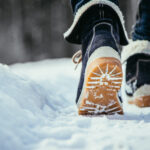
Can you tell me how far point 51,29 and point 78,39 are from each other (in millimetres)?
4401

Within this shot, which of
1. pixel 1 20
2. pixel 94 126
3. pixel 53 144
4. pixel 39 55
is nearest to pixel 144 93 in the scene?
pixel 94 126

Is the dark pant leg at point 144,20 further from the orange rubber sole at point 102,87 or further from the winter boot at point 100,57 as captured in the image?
the orange rubber sole at point 102,87

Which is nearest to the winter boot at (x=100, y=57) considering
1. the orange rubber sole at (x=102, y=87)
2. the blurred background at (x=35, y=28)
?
the orange rubber sole at (x=102, y=87)

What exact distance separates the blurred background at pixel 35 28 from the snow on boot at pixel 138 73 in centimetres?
372

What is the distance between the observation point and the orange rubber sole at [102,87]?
735 mm

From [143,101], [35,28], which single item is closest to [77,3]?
[143,101]

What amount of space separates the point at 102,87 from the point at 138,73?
0.50 meters

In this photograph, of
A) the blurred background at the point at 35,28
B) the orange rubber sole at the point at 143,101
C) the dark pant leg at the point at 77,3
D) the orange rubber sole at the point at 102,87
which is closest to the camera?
the orange rubber sole at the point at 102,87

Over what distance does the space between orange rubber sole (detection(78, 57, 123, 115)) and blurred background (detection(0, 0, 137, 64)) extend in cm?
419

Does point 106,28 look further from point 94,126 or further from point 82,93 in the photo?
point 94,126

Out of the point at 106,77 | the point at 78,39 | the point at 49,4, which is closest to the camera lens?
the point at 106,77

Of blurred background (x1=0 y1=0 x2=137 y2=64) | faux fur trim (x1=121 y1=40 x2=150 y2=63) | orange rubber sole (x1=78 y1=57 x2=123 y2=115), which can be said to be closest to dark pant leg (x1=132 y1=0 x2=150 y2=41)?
faux fur trim (x1=121 y1=40 x2=150 y2=63)

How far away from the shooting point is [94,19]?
909 millimetres

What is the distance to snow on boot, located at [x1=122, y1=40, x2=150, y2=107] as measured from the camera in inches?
44.5
